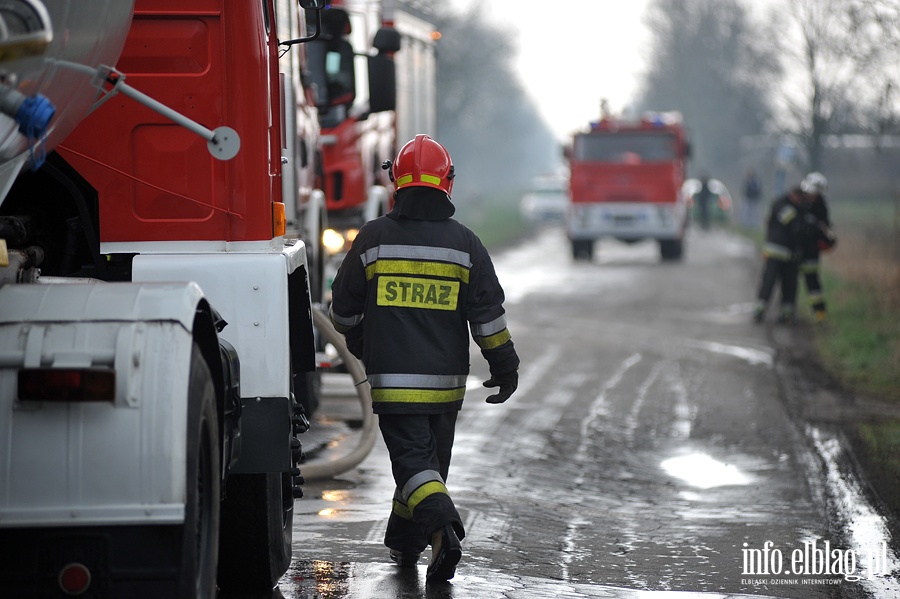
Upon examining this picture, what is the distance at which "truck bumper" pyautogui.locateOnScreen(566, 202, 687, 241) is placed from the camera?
27734 mm

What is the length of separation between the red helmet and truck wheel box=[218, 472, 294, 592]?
131 cm

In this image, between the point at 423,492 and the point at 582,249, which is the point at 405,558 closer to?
the point at 423,492

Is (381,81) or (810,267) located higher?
(381,81)

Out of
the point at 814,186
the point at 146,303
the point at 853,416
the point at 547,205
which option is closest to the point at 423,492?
the point at 146,303

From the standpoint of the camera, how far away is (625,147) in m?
27.6

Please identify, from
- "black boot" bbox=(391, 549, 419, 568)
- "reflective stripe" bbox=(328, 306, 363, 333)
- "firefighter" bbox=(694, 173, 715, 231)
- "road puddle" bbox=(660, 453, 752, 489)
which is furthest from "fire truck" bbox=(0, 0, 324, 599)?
"firefighter" bbox=(694, 173, 715, 231)

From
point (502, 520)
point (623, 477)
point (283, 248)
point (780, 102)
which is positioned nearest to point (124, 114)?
point (283, 248)

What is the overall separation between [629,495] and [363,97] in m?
4.82

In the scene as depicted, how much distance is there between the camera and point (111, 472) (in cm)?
356

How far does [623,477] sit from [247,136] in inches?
151

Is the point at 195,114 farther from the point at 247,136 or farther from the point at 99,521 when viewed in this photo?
the point at 99,521

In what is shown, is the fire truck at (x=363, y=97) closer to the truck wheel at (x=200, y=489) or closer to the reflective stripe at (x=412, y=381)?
the reflective stripe at (x=412, y=381)

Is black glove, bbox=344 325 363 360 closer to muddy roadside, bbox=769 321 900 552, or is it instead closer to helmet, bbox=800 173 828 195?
muddy roadside, bbox=769 321 900 552

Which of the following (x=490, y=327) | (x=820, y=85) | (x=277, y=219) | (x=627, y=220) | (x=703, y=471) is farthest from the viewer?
(x=820, y=85)
